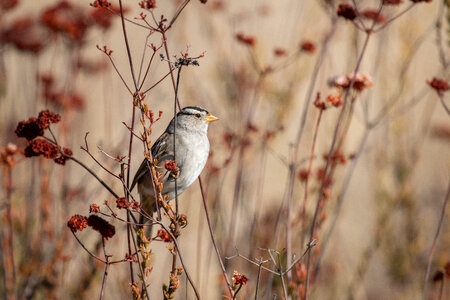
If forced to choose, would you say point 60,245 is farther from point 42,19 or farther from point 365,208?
point 365,208

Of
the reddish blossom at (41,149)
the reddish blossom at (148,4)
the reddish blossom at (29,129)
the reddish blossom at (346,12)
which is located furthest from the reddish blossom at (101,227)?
the reddish blossom at (346,12)

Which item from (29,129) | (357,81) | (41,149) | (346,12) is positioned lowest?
(41,149)

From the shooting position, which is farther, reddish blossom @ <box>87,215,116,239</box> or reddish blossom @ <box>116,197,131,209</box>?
reddish blossom @ <box>87,215,116,239</box>

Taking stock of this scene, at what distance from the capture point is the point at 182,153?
3539 mm

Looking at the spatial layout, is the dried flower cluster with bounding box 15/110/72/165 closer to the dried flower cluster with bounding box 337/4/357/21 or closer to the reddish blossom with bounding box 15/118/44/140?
the reddish blossom with bounding box 15/118/44/140

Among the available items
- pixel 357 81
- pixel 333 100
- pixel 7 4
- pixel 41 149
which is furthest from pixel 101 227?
pixel 7 4

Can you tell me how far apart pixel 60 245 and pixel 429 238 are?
15.4 ft

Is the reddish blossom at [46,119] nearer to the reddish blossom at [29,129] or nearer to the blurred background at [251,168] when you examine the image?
the reddish blossom at [29,129]

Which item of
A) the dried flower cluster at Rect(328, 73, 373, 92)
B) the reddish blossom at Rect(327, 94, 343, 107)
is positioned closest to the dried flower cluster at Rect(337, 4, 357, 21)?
the dried flower cluster at Rect(328, 73, 373, 92)

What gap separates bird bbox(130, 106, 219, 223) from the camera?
349 cm

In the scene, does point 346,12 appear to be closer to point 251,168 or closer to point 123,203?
point 123,203

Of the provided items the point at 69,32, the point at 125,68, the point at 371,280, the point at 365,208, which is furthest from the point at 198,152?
the point at 125,68

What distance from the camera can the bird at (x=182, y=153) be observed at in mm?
3486

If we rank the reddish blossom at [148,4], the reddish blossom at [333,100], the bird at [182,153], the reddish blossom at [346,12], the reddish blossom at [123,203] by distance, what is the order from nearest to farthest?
the reddish blossom at [123,203], the reddish blossom at [148,4], the reddish blossom at [333,100], the reddish blossom at [346,12], the bird at [182,153]
